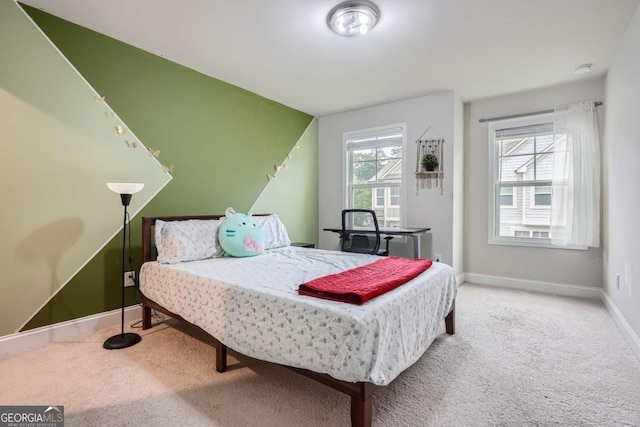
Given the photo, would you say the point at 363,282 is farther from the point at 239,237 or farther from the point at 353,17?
the point at 353,17

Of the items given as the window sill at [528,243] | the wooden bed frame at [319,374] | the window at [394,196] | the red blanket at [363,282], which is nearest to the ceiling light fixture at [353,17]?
the red blanket at [363,282]

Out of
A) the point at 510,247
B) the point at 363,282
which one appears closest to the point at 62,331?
the point at 363,282

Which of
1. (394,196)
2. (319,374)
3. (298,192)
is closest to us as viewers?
(319,374)

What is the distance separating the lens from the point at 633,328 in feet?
7.13

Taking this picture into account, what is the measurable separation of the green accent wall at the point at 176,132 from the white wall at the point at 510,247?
8.05 ft

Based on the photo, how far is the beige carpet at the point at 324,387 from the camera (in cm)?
144

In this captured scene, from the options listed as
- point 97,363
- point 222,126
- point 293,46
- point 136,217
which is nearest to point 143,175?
point 136,217

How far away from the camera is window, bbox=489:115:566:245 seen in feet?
11.8

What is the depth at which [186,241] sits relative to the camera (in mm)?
2521

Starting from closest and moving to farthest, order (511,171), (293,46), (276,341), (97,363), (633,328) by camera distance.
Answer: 1. (276,341)
2. (97,363)
3. (633,328)
4. (293,46)
5. (511,171)

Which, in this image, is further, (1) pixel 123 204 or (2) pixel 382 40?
(2) pixel 382 40

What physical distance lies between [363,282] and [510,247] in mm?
3060

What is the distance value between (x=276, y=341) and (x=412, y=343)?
73cm

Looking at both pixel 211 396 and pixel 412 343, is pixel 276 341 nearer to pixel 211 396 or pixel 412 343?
pixel 211 396
